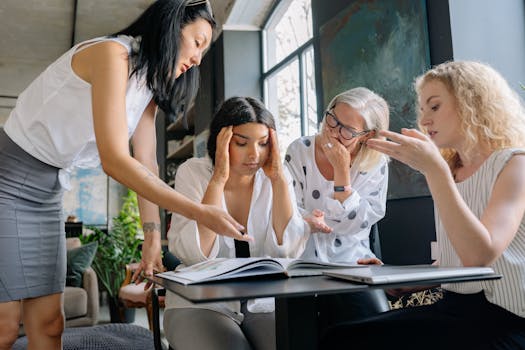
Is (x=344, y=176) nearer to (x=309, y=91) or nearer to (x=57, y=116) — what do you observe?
(x=57, y=116)

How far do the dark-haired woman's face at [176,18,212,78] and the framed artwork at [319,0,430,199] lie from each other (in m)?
1.26

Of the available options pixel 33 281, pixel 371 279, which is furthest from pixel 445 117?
pixel 33 281

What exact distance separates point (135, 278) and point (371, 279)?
845mm

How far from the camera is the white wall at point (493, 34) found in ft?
7.02

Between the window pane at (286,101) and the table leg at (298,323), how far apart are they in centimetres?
322

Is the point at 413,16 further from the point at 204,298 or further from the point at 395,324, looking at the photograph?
the point at 204,298

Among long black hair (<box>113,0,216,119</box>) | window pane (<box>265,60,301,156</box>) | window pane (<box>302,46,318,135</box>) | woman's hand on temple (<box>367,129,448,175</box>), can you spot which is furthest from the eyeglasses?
window pane (<box>265,60,301,156</box>)

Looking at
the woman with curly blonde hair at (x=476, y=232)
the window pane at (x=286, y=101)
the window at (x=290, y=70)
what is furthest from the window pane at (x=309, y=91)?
the woman with curly blonde hair at (x=476, y=232)

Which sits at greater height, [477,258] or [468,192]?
[468,192]

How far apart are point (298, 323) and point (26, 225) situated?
81cm

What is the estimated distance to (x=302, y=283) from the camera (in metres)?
0.85

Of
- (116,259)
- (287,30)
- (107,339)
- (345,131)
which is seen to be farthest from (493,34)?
(116,259)

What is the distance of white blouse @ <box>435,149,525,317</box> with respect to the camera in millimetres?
1017

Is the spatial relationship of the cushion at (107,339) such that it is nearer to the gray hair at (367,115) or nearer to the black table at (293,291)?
the gray hair at (367,115)
